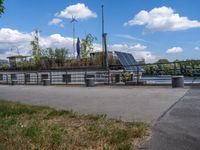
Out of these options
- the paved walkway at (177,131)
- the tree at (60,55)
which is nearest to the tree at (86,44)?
the tree at (60,55)

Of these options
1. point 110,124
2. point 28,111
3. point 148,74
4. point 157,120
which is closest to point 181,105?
point 157,120

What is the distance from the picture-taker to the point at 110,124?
8445 millimetres

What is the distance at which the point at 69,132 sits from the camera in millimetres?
7797

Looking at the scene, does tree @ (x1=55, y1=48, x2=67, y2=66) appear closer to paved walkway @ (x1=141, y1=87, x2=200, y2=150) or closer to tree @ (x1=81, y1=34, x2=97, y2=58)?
tree @ (x1=81, y1=34, x2=97, y2=58)

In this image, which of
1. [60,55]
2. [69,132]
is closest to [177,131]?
[69,132]

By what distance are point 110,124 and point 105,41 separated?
63.2ft

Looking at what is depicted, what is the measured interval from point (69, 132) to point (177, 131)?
6.91 ft

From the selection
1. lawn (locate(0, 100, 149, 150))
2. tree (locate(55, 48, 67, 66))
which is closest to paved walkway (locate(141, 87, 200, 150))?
lawn (locate(0, 100, 149, 150))

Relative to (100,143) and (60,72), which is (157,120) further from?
(60,72)

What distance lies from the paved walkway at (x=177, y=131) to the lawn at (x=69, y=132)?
287mm

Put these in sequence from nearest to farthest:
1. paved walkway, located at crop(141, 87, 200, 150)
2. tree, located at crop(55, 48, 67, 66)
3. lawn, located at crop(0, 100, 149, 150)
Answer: paved walkway, located at crop(141, 87, 200, 150) → lawn, located at crop(0, 100, 149, 150) → tree, located at crop(55, 48, 67, 66)

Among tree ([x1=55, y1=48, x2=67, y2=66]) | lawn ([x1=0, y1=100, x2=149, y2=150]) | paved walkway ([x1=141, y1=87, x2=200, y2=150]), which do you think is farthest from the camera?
tree ([x1=55, y1=48, x2=67, y2=66])

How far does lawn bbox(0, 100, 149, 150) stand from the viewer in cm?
673

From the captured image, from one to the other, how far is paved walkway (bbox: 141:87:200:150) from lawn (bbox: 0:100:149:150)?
0.29 metres
